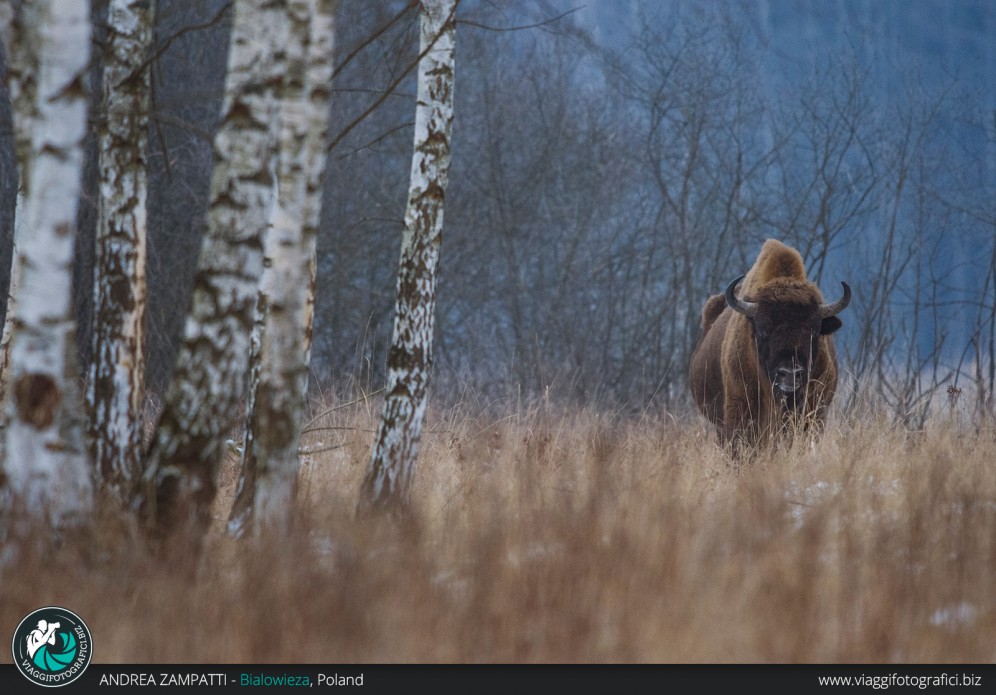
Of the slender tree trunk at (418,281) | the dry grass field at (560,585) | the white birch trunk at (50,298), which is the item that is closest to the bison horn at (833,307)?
the dry grass field at (560,585)

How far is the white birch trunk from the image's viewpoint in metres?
4.36

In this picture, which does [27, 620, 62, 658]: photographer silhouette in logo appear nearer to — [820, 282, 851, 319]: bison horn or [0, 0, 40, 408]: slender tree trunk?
[0, 0, 40, 408]: slender tree trunk

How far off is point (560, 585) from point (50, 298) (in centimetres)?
237

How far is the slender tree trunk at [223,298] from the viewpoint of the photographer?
16.0ft

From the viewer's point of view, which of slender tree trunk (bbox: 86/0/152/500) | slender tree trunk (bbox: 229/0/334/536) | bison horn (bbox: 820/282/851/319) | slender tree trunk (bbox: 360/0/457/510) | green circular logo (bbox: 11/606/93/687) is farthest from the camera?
bison horn (bbox: 820/282/851/319)

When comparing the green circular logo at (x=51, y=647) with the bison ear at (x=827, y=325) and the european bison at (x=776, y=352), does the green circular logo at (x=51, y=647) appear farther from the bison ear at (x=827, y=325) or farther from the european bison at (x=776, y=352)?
the bison ear at (x=827, y=325)

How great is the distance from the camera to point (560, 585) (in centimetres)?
417

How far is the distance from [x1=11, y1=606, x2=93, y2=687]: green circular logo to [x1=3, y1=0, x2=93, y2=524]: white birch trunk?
671mm

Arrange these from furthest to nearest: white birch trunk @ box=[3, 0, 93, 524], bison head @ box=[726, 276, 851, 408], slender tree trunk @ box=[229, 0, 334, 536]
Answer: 1. bison head @ box=[726, 276, 851, 408]
2. slender tree trunk @ box=[229, 0, 334, 536]
3. white birch trunk @ box=[3, 0, 93, 524]

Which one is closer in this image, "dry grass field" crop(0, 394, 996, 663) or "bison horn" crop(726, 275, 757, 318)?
"dry grass field" crop(0, 394, 996, 663)

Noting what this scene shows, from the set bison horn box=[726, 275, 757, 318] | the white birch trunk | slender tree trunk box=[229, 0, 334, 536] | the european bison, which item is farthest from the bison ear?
the white birch trunk

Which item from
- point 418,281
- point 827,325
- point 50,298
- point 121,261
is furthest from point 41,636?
point 827,325

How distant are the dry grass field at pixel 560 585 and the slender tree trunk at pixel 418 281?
0.91 meters

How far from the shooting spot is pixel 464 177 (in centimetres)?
1927
